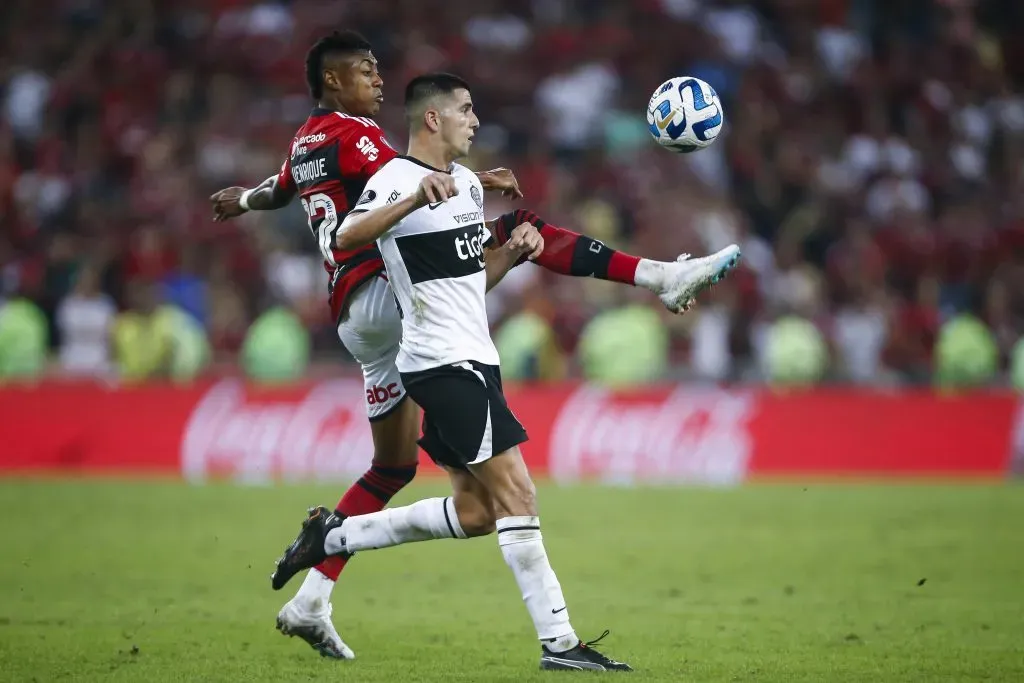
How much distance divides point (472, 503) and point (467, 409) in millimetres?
610

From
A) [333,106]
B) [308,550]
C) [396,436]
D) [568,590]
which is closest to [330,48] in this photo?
[333,106]

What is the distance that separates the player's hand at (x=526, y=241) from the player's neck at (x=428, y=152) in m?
0.48

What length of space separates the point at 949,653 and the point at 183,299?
14.3 metres

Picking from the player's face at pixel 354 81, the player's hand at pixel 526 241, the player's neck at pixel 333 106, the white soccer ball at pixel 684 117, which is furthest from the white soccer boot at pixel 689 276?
the player's neck at pixel 333 106

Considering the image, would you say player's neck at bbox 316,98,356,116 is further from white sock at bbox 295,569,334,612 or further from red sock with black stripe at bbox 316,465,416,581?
white sock at bbox 295,569,334,612

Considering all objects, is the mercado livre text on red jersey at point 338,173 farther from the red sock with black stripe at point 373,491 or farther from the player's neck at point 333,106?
the red sock with black stripe at point 373,491

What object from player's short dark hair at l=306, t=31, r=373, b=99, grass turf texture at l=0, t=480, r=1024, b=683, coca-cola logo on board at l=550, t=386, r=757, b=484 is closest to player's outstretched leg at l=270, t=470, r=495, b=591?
grass turf texture at l=0, t=480, r=1024, b=683

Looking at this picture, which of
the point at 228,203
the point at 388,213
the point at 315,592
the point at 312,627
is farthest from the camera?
the point at 228,203

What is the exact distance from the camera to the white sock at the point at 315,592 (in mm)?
7332

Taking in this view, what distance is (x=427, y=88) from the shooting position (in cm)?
671

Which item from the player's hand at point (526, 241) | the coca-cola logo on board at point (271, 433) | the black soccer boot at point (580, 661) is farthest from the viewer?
the coca-cola logo on board at point (271, 433)

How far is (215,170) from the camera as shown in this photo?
827 inches

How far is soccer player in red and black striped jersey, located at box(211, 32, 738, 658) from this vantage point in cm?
696

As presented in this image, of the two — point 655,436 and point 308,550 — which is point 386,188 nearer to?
point 308,550
